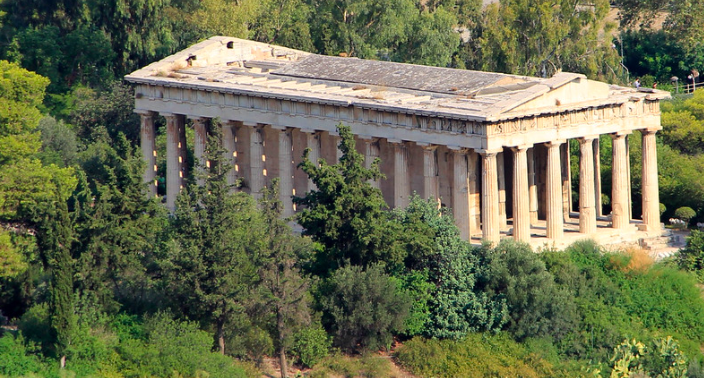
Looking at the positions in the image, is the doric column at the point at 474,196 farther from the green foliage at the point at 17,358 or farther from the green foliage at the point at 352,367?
the green foliage at the point at 17,358

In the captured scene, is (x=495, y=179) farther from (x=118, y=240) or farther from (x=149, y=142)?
(x=149, y=142)

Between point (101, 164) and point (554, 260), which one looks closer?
point (554, 260)

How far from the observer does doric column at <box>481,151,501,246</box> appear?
6869 centimetres

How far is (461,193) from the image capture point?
70000mm

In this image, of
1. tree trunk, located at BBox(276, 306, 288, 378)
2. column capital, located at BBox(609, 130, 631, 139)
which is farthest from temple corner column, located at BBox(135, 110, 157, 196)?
column capital, located at BBox(609, 130, 631, 139)

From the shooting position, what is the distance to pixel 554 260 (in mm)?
67250

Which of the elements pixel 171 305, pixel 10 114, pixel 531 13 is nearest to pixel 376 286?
pixel 171 305

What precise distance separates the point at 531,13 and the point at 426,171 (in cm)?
3173

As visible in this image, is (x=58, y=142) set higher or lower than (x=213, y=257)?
higher

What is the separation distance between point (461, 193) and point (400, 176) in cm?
393

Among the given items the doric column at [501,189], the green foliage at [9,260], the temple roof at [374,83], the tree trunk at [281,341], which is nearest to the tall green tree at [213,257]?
the tree trunk at [281,341]

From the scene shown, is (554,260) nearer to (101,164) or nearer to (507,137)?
(507,137)

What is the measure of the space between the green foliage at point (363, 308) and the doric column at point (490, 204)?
254 inches

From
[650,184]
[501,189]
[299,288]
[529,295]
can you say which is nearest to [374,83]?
[501,189]
